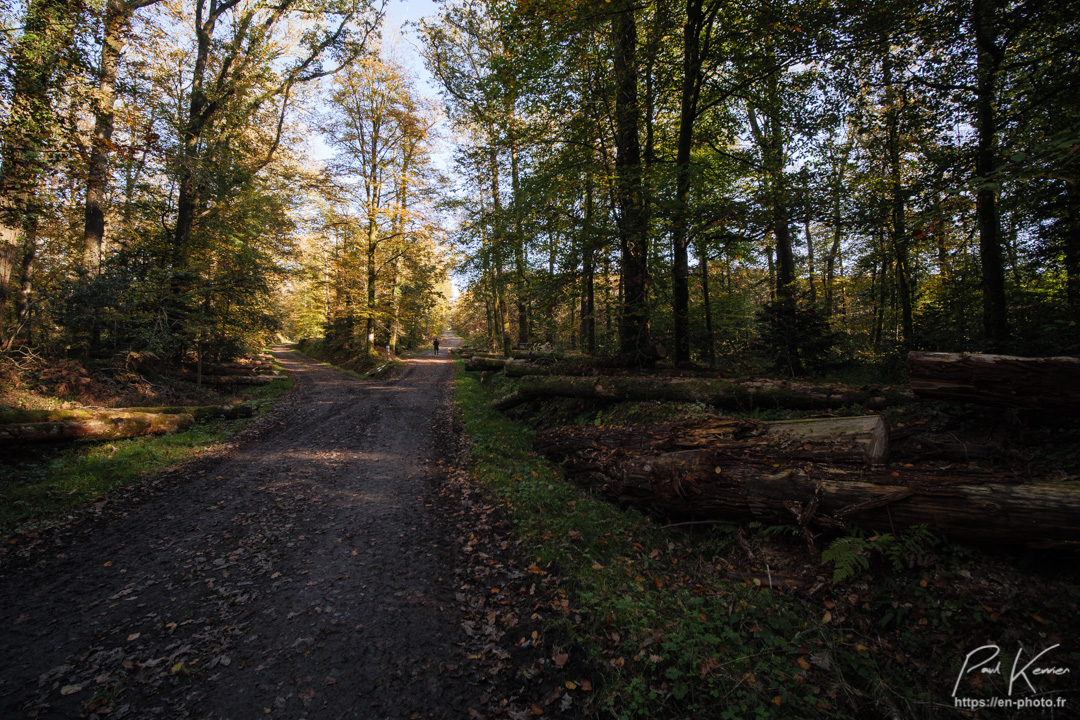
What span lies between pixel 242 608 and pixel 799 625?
5107mm

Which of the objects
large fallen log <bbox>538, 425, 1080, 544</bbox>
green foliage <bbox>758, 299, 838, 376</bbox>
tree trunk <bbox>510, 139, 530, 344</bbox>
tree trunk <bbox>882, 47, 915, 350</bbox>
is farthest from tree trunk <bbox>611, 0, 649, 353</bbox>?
large fallen log <bbox>538, 425, 1080, 544</bbox>

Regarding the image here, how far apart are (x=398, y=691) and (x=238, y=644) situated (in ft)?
5.18

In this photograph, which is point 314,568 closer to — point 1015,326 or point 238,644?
point 238,644

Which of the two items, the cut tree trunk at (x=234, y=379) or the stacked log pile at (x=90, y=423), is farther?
the cut tree trunk at (x=234, y=379)

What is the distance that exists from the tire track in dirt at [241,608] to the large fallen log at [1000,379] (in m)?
5.81

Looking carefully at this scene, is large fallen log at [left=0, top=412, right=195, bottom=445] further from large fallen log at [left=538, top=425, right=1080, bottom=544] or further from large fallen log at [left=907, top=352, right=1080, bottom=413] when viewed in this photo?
large fallen log at [left=907, top=352, right=1080, bottom=413]

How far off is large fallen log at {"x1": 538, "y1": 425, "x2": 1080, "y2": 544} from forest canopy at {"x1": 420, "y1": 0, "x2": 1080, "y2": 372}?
10.2 feet

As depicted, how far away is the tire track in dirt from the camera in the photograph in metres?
2.93

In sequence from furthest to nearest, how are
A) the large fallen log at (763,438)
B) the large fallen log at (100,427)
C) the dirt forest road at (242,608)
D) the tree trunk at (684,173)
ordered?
the tree trunk at (684,173) → the large fallen log at (100,427) → the large fallen log at (763,438) → the dirt forest road at (242,608)

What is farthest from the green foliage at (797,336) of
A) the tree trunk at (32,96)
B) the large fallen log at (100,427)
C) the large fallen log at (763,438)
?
the tree trunk at (32,96)

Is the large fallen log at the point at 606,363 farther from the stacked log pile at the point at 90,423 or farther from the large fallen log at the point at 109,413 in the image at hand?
the stacked log pile at the point at 90,423

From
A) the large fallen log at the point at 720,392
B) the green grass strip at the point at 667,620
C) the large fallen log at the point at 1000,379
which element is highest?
the large fallen log at the point at 1000,379

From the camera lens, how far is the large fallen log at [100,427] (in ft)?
22.4

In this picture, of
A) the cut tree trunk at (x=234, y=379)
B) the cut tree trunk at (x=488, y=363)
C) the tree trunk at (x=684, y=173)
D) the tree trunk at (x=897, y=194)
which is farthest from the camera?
the cut tree trunk at (x=488, y=363)
